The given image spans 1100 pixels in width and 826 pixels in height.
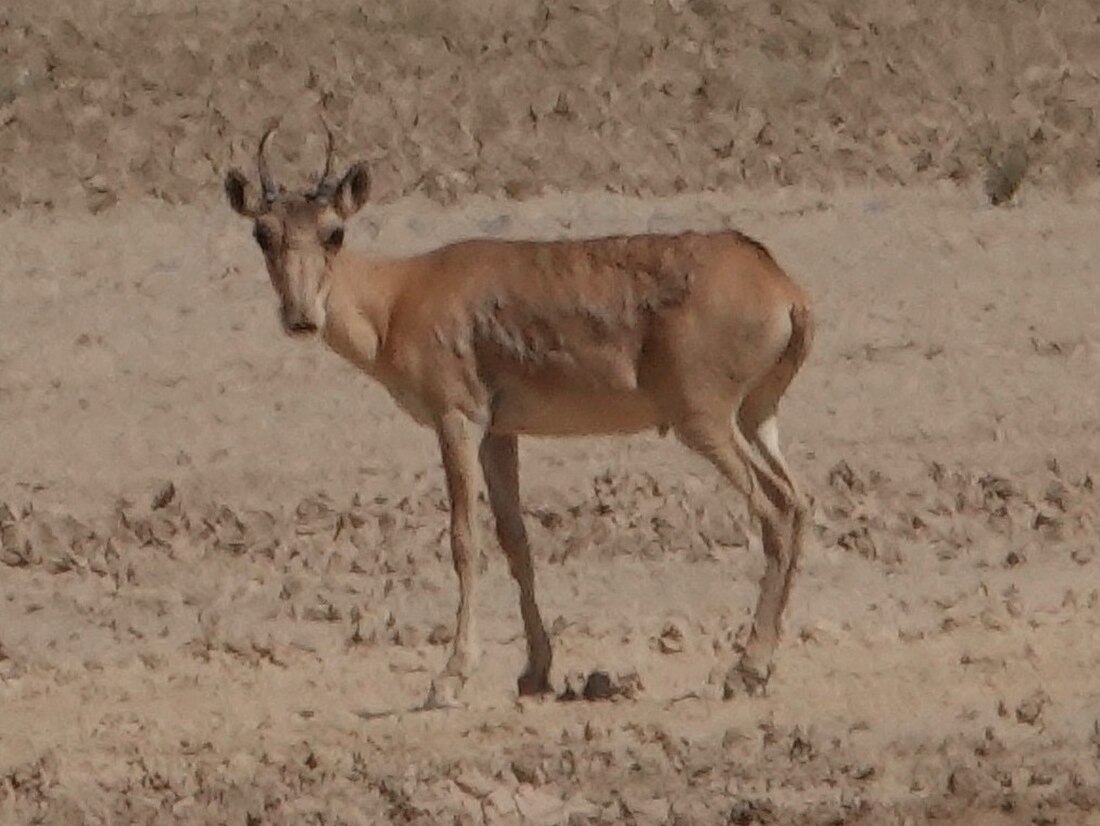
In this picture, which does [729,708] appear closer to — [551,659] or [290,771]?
[551,659]

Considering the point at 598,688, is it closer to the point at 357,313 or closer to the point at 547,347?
the point at 547,347

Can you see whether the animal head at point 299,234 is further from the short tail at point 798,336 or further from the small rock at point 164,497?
the small rock at point 164,497

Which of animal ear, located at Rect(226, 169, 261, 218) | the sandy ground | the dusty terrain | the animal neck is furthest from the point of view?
the animal neck

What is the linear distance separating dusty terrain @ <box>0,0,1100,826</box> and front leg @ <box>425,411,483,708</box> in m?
0.19

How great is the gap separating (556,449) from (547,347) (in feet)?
19.0

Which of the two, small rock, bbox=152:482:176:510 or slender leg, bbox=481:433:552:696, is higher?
slender leg, bbox=481:433:552:696

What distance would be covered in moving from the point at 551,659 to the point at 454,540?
607 mm

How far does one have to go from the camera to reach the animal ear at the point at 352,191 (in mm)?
14047

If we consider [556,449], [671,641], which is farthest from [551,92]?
[671,641]

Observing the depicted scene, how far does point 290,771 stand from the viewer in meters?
12.5

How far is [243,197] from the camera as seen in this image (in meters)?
14.0

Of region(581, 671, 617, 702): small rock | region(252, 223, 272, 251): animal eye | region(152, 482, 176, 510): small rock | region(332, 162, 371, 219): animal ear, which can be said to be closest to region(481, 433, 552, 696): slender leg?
region(581, 671, 617, 702): small rock

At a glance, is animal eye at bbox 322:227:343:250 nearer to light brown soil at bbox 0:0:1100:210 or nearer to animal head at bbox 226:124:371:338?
animal head at bbox 226:124:371:338

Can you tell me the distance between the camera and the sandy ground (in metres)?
12.4
